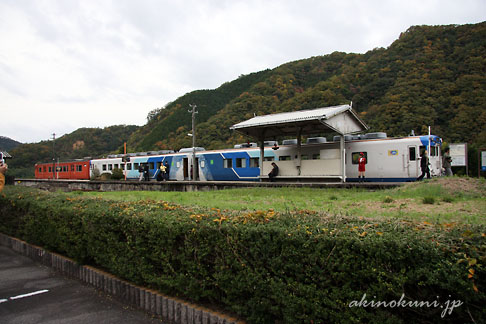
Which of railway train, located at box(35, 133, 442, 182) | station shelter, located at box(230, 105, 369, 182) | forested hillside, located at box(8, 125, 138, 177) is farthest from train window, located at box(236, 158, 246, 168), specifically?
forested hillside, located at box(8, 125, 138, 177)

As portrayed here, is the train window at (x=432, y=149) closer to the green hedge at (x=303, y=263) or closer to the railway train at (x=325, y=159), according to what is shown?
the railway train at (x=325, y=159)

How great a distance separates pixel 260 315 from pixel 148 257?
1.92 meters

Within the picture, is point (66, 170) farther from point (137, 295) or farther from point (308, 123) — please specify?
point (137, 295)

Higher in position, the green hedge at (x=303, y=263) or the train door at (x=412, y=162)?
the train door at (x=412, y=162)

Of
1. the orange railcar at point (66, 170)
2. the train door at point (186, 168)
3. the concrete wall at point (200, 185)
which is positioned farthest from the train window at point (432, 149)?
the orange railcar at point (66, 170)

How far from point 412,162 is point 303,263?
17.3 m

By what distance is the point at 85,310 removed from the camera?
482cm

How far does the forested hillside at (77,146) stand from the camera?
3248 inches

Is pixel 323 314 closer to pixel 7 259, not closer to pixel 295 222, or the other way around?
pixel 295 222

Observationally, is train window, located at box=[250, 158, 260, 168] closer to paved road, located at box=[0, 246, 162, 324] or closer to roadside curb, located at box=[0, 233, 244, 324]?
roadside curb, located at box=[0, 233, 244, 324]

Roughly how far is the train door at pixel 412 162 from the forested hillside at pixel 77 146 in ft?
241

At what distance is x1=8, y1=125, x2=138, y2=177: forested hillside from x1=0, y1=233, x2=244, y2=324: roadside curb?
7831 cm

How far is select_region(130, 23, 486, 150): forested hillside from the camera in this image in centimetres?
3647

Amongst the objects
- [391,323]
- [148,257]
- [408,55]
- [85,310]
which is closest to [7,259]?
[85,310]
